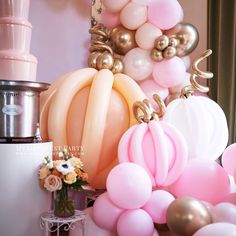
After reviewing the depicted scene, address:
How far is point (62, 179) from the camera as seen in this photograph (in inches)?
66.1

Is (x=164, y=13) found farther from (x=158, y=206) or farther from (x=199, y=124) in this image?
(x=158, y=206)

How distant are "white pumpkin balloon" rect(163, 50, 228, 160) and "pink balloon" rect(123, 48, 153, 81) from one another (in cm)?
32

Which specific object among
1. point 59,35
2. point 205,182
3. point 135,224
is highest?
point 59,35

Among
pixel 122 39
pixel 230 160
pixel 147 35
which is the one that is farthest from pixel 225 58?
pixel 230 160

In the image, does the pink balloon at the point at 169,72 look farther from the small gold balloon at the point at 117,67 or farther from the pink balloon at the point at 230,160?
the pink balloon at the point at 230,160

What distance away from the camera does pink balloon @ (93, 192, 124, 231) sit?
1641 mm

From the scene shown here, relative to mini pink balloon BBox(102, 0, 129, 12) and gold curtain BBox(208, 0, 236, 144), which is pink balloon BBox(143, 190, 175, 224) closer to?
gold curtain BBox(208, 0, 236, 144)

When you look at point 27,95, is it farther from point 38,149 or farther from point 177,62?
point 177,62

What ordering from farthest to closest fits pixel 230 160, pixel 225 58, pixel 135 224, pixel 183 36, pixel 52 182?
1. pixel 225 58
2. pixel 183 36
3. pixel 230 160
4. pixel 52 182
5. pixel 135 224

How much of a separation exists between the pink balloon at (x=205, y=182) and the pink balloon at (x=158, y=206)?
0.47ft

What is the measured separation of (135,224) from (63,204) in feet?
1.25

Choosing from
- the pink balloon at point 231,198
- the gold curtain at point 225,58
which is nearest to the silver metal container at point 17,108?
the pink balloon at point 231,198

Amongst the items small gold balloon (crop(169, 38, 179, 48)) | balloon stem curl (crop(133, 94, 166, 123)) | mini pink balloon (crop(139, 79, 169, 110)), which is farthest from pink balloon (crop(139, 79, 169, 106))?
balloon stem curl (crop(133, 94, 166, 123))

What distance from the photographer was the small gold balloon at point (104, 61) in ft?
6.95
